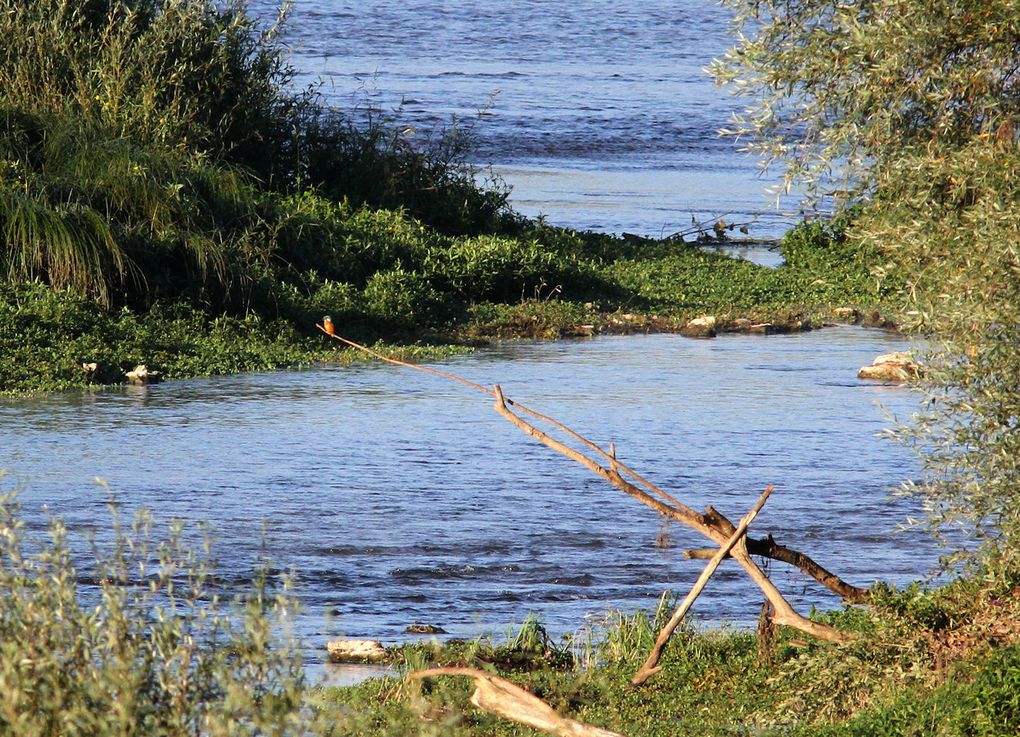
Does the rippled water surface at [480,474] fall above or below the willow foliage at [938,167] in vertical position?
below

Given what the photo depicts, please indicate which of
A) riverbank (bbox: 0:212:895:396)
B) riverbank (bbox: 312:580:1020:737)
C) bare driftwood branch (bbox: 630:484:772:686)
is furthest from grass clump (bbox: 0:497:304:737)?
riverbank (bbox: 0:212:895:396)

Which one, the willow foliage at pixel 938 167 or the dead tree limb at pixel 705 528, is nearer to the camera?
the willow foliage at pixel 938 167

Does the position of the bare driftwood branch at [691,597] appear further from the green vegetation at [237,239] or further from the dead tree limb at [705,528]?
the green vegetation at [237,239]

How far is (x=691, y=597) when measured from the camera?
5.65 meters

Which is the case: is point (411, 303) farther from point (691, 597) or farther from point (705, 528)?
point (691, 597)

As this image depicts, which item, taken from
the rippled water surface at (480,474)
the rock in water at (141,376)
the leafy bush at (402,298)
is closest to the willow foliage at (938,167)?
the rippled water surface at (480,474)

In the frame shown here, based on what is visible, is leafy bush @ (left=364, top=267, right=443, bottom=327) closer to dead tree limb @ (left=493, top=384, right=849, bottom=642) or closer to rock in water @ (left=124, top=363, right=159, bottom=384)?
rock in water @ (left=124, top=363, right=159, bottom=384)

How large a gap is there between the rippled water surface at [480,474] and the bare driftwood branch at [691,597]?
1.12 meters

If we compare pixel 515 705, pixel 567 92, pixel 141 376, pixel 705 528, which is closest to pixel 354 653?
pixel 515 705

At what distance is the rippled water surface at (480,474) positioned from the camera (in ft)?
25.4

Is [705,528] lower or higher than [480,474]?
higher

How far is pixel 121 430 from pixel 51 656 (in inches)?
270

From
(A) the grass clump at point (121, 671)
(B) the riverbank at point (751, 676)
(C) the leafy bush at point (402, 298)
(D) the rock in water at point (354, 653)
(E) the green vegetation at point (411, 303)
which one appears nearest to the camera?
(A) the grass clump at point (121, 671)

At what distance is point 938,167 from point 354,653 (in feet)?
9.60
